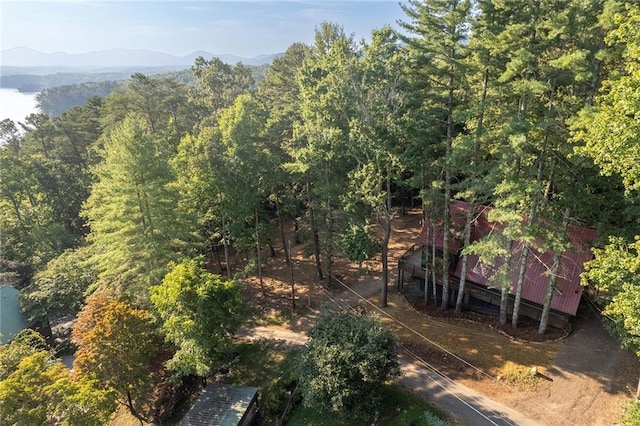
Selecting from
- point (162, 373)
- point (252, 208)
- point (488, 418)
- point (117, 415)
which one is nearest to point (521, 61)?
point (488, 418)

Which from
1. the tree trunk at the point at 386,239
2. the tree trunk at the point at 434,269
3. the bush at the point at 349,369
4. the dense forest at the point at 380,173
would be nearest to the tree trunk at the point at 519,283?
the dense forest at the point at 380,173

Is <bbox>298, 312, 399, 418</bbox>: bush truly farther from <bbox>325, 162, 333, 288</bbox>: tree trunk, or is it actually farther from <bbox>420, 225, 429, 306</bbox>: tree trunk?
<bbox>325, 162, 333, 288</bbox>: tree trunk

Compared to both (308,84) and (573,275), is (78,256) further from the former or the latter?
(573,275)

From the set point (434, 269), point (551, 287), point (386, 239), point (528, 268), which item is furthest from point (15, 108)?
point (551, 287)

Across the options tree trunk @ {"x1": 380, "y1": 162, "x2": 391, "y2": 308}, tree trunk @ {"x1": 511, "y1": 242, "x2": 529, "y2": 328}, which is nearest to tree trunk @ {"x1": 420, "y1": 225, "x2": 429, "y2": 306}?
tree trunk @ {"x1": 380, "y1": 162, "x2": 391, "y2": 308}

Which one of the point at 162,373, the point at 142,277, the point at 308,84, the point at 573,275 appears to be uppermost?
the point at 308,84

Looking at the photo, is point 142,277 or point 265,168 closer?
point 142,277

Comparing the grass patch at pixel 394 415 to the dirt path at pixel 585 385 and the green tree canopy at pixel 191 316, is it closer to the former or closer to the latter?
the dirt path at pixel 585 385
